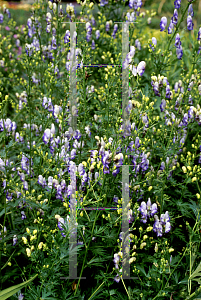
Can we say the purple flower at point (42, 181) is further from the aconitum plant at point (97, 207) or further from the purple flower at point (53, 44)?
the purple flower at point (53, 44)

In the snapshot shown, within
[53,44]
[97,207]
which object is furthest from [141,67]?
[53,44]

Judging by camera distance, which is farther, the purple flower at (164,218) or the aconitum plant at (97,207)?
the purple flower at (164,218)

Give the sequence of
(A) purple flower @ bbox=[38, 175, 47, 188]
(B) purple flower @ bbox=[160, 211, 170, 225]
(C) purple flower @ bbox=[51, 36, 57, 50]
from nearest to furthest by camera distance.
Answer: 1. (B) purple flower @ bbox=[160, 211, 170, 225]
2. (A) purple flower @ bbox=[38, 175, 47, 188]
3. (C) purple flower @ bbox=[51, 36, 57, 50]

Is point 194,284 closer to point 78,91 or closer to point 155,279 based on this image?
point 155,279

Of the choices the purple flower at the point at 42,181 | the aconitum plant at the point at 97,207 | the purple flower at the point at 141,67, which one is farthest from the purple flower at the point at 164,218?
the purple flower at the point at 141,67

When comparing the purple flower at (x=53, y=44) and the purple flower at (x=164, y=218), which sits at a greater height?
the purple flower at (x=53, y=44)

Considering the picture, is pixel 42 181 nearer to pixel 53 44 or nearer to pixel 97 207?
pixel 97 207

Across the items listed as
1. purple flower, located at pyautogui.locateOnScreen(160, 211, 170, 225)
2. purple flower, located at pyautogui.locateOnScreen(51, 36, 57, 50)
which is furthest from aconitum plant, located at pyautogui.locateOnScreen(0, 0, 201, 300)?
purple flower, located at pyautogui.locateOnScreen(51, 36, 57, 50)

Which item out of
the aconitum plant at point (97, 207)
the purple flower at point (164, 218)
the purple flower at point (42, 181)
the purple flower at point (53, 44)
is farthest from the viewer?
the purple flower at point (53, 44)

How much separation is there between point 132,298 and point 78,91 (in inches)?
71.0

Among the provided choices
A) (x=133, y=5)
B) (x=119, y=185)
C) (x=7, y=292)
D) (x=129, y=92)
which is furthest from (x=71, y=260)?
(x=133, y=5)

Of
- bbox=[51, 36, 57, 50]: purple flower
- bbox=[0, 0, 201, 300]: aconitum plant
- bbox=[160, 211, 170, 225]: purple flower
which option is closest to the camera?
bbox=[0, 0, 201, 300]: aconitum plant

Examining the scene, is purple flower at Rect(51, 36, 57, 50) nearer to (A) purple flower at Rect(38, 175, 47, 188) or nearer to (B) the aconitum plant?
(B) the aconitum plant

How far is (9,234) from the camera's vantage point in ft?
8.02
